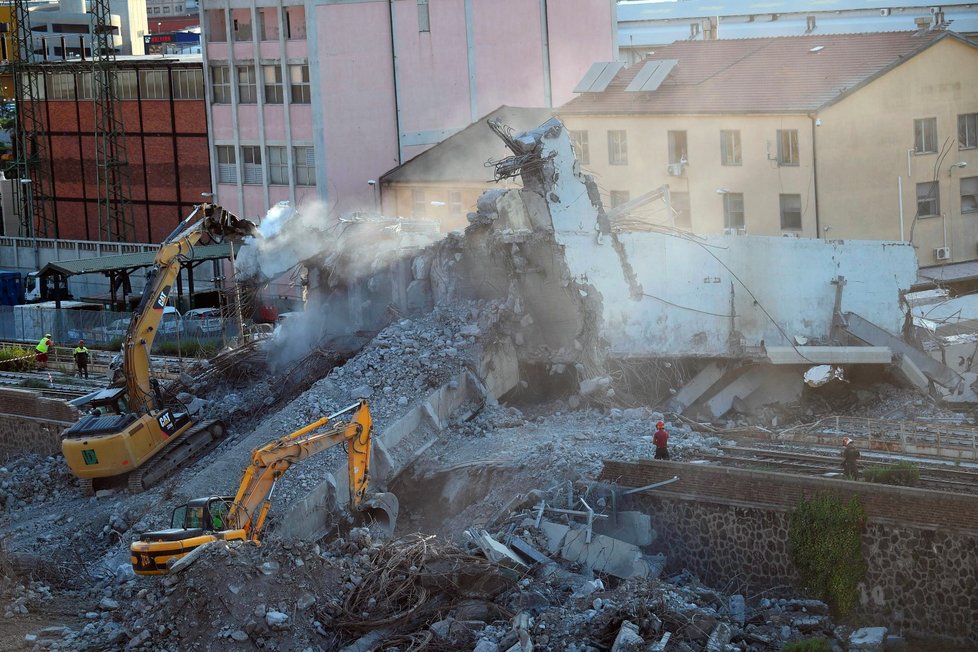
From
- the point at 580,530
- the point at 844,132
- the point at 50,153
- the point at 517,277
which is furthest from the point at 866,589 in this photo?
the point at 50,153

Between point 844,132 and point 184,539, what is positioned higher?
point 844,132

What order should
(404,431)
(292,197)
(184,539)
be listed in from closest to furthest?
(184,539) < (404,431) < (292,197)

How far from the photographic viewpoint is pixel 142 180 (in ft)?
161

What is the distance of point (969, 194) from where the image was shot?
119ft

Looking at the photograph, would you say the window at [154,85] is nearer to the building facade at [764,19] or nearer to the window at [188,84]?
the window at [188,84]

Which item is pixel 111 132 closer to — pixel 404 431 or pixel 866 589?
pixel 404 431

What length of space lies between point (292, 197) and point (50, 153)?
14.4m

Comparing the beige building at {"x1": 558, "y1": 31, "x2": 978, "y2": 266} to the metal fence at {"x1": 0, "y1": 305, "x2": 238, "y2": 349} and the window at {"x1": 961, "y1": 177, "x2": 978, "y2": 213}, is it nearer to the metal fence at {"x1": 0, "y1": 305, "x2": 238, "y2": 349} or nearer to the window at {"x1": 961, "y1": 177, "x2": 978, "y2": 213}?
the window at {"x1": 961, "y1": 177, "x2": 978, "y2": 213}

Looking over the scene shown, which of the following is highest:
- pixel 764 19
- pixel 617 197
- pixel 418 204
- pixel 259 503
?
pixel 764 19

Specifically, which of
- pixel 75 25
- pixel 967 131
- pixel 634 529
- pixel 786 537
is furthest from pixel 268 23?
pixel 75 25

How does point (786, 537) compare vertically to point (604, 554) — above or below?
above

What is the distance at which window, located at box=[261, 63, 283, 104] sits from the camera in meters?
43.2

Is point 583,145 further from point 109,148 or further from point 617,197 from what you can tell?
point 109,148

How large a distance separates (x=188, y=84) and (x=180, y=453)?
25165 millimetres
